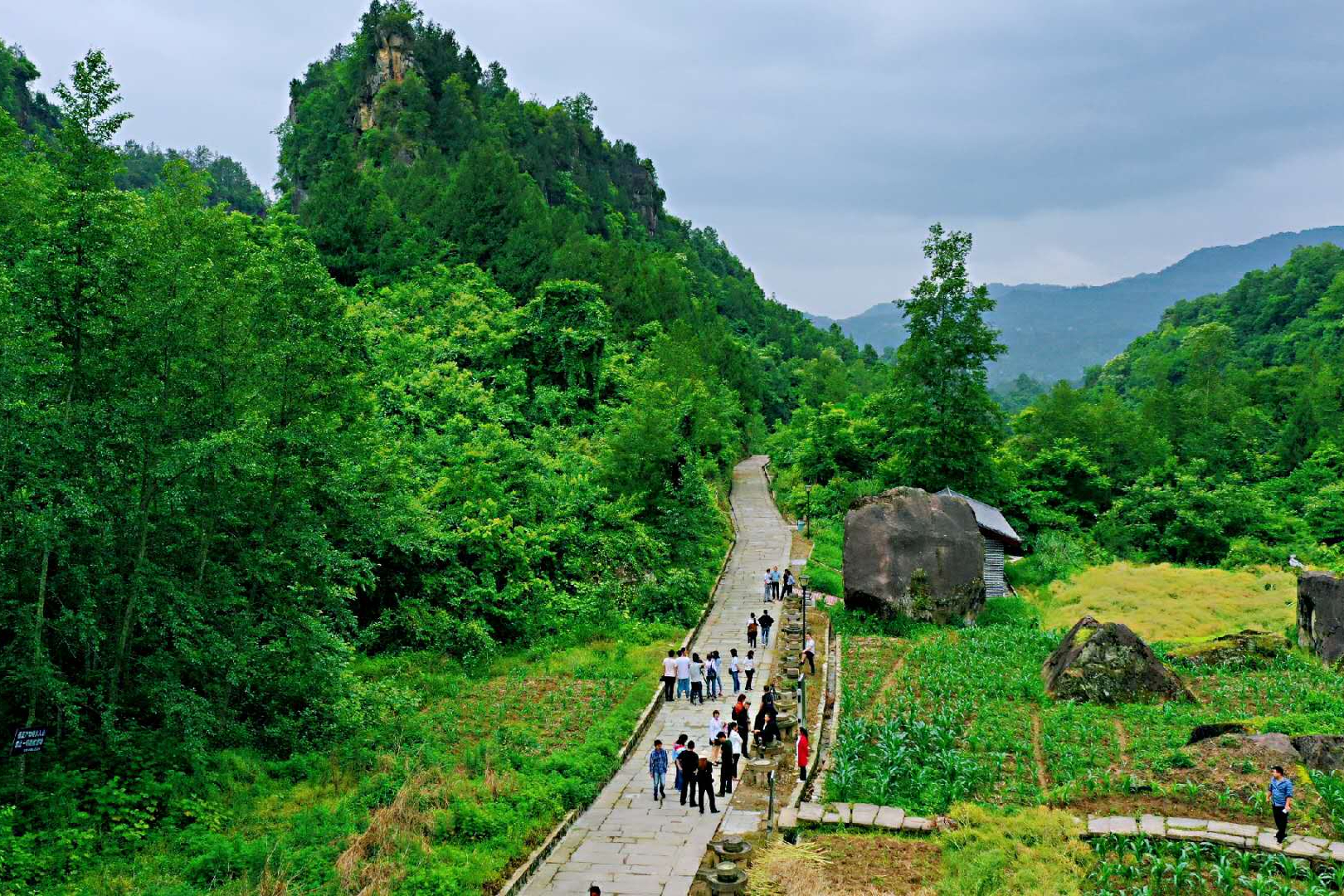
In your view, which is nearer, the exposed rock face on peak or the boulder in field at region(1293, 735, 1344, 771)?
the boulder in field at region(1293, 735, 1344, 771)

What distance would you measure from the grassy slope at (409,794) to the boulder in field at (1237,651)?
14.7 meters

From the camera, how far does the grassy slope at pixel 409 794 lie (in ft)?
43.0

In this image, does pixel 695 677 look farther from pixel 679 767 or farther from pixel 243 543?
pixel 243 543

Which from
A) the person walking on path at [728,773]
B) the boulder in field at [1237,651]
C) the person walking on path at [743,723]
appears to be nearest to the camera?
the person walking on path at [728,773]

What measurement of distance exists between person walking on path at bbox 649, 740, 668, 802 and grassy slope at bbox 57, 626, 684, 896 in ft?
3.83

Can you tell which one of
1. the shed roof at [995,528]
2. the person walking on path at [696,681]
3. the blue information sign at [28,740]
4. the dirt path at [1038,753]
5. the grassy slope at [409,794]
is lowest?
the dirt path at [1038,753]

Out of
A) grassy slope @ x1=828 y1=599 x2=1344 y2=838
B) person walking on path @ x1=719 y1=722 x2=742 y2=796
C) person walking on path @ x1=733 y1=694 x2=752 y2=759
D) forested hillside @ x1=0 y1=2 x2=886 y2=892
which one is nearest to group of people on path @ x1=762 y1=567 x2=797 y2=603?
forested hillside @ x1=0 y1=2 x2=886 y2=892

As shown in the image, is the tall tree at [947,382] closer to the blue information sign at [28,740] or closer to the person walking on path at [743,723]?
the person walking on path at [743,723]

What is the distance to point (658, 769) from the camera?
16781 millimetres

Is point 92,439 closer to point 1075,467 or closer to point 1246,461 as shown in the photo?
point 1075,467

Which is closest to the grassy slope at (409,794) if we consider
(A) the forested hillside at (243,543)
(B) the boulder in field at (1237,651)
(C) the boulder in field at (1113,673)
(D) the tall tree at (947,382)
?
(A) the forested hillside at (243,543)

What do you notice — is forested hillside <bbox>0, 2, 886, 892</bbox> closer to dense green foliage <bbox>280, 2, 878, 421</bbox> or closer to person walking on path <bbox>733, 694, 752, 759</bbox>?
person walking on path <bbox>733, 694, 752, 759</bbox>

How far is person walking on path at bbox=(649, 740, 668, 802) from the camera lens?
16703mm

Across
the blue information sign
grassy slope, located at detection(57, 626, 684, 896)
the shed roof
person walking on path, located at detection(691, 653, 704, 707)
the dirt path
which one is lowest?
the dirt path
